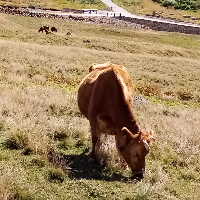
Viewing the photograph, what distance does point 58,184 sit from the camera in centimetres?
537

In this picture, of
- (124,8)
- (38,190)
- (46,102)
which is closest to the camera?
(38,190)

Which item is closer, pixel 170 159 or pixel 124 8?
pixel 170 159

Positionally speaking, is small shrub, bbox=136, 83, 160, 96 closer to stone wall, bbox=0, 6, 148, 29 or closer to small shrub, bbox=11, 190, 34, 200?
small shrub, bbox=11, 190, 34, 200

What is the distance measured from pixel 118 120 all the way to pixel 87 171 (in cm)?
131

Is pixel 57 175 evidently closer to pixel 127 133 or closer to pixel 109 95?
pixel 127 133

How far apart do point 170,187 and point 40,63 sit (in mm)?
19512

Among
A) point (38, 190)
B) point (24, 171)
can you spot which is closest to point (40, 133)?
point (24, 171)

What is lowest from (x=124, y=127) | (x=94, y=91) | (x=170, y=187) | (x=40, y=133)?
(x=170, y=187)

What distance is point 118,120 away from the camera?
5840mm

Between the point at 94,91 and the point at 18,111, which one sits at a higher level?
the point at 94,91

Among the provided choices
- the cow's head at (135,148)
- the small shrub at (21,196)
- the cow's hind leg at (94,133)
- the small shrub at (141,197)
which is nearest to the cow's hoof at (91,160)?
the cow's hind leg at (94,133)

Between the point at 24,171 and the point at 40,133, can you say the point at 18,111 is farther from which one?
the point at 24,171

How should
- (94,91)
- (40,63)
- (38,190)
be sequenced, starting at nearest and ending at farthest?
(38,190)
(94,91)
(40,63)

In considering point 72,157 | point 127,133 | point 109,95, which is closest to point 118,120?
point 127,133
